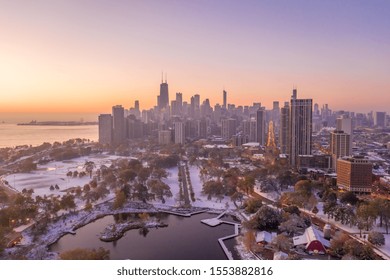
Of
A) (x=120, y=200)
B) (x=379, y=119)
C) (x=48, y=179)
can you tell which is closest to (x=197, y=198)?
(x=120, y=200)

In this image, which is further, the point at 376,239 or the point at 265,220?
the point at 265,220

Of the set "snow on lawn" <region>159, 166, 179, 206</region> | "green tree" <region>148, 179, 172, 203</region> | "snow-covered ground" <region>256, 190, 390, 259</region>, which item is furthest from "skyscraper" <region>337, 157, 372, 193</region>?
"green tree" <region>148, 179, 172, 203</region>

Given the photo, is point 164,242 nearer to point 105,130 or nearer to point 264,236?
point 264,236

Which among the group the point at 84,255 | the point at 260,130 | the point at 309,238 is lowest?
the point at 309,238

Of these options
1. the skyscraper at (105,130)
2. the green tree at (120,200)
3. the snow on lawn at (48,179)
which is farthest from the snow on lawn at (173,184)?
the skyscraper at (105,130)

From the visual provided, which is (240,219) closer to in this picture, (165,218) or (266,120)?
(165,218)

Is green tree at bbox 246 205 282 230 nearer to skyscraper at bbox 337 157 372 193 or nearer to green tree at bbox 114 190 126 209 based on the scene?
green tree at bbox 114 190 126 209
